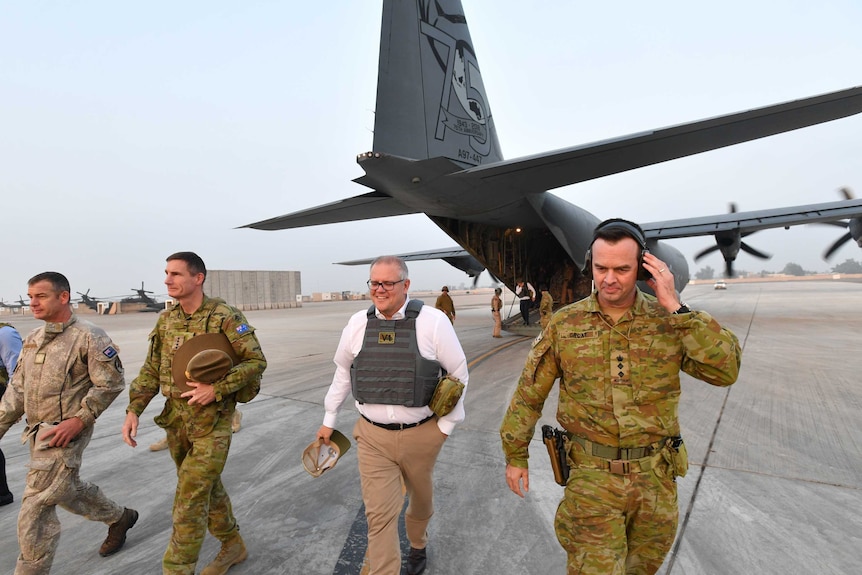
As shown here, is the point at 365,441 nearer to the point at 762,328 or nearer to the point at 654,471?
the point at 654,471

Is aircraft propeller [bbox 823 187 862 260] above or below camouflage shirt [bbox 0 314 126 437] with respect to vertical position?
above

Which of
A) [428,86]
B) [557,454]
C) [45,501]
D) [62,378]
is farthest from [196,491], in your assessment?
[428,86]

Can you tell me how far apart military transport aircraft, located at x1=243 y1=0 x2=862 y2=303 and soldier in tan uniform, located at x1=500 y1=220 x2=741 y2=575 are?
475 cm

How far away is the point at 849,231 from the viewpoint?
46.2 ft

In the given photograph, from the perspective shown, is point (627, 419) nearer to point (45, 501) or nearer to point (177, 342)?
point (177, 342)

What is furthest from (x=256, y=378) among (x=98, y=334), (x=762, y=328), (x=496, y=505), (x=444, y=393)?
(x=762, y=328)

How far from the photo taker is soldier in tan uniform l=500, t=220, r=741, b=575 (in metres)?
1.73

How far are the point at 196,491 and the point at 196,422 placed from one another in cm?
40

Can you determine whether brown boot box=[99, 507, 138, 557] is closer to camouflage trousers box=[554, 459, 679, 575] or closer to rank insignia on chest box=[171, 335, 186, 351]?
rank insignia on chest box=[171, 335, 186, 351]

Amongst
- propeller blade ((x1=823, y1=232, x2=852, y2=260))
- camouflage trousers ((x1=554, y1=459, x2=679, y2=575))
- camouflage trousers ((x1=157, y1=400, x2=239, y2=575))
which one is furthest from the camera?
propeller blade ((x1=823, y1=232, x2=852, y2=260))

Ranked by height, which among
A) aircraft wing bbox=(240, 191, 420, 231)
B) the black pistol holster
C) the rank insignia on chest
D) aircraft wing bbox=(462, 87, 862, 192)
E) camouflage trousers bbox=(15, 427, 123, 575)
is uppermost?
aircraft wing bbox=(462, 87, 862, 192)

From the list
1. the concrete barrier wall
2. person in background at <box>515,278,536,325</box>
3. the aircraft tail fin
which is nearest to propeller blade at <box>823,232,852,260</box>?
person in background at <box>515,278,536,325</box>

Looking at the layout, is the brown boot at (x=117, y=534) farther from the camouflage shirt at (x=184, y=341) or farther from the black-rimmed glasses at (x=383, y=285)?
the black-rimmed glasses at (x=383, y=285)

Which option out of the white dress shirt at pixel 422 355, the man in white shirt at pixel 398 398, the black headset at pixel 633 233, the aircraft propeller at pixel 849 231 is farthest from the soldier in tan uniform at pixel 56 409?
the aircraft propeller at pixel 849 231
